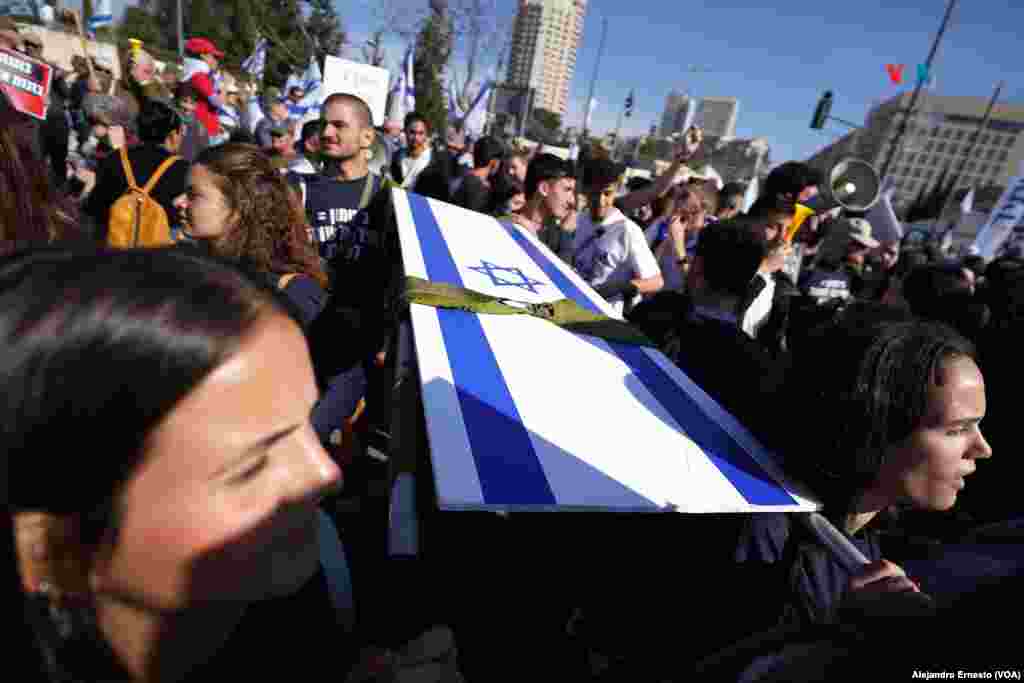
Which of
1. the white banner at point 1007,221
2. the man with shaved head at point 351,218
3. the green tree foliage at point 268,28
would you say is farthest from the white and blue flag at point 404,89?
the green tree foliage at point 268,28

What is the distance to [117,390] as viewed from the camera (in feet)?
2.12

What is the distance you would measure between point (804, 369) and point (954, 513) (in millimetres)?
1990

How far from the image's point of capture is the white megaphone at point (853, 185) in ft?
16.8

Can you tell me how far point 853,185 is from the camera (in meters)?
5.25

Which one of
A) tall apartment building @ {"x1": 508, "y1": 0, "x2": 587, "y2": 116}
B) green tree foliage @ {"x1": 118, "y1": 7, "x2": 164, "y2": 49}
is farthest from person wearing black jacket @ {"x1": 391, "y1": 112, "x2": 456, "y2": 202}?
green tree foliage @ {"x1": 118, "y1": 7, "x2": 164, "y2": 49}

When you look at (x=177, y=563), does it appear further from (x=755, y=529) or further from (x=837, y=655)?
(x=755, y=529)

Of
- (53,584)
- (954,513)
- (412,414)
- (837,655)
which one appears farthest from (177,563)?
(954,513)

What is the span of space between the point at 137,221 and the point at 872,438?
11.4 feet

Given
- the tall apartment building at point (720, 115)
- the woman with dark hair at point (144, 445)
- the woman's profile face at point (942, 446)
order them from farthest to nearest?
the tall apartment building at point (720, 115) < the woman's profile face at point (942, 446) < the woman with dark hair at point (144, 445)

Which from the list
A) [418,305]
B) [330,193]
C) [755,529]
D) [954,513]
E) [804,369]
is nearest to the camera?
[755,529]

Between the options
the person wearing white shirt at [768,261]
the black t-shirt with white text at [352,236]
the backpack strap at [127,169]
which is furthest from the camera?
the black t-shirt with white text at [352,236]

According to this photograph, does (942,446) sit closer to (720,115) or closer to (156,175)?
(156,175)

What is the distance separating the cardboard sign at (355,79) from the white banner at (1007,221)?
11.4 metres

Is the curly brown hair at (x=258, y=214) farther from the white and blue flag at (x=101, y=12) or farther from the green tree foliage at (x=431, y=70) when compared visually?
the green tree foliage at (x=431, y=70)
